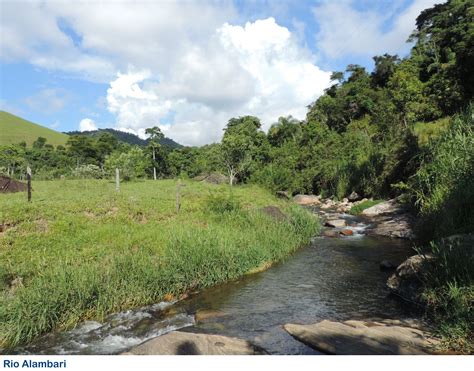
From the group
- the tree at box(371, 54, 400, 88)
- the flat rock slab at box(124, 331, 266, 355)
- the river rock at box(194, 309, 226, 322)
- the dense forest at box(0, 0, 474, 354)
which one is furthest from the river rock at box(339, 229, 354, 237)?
the tree at box(371, 54, 400, 88)

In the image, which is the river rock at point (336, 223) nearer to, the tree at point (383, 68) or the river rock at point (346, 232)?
the river rock at point (346, 232)

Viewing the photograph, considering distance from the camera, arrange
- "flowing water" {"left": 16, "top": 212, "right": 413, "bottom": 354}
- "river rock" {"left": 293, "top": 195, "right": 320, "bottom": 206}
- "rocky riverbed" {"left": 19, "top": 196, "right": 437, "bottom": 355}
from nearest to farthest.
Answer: "rocky riverbed" {"left": 19, "top": 196, "right": 437, "bottom": 355} < "flowing water" {"left": 16, "top": 212, "right": 413, "bottom": 354} < "river rock" {"left": 293, "top": 195, "right": 320, "bottom": 206}

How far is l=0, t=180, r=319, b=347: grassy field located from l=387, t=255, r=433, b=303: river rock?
192 inches

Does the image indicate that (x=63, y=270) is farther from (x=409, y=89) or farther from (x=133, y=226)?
(x=409, y=89)

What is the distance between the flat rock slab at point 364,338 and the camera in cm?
686

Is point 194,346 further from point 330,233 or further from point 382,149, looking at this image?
point 382,149

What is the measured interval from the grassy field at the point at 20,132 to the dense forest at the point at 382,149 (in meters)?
60.7

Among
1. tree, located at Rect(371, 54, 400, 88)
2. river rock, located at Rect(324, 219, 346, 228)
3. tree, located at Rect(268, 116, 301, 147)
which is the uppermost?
tree, located at Rect(371, 54, 400, 88)

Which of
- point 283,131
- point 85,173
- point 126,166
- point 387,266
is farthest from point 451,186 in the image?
point 283,131

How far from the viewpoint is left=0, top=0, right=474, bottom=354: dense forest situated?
15031 millimetres

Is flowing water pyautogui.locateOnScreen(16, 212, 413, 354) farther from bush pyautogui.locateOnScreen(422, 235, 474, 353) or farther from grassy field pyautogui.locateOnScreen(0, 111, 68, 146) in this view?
grassy field pyautogui.locateOnScreen(0, 111, 68, 146)

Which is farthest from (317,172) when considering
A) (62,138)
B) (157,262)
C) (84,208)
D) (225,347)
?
(62,138)

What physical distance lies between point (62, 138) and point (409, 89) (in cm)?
16011

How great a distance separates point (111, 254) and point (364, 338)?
783cm
